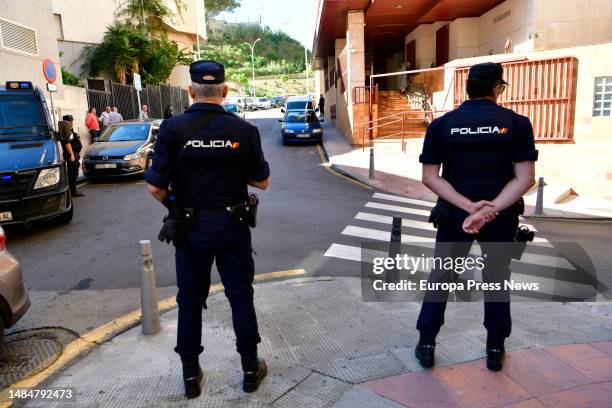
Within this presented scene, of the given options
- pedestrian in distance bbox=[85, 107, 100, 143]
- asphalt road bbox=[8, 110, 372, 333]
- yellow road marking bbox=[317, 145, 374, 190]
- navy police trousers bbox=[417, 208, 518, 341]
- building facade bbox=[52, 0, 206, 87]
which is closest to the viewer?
navy police trousers bbox=[417, 208, 518, 341]

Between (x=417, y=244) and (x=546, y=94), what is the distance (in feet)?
26.1

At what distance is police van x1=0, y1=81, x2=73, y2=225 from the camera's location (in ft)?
23.1

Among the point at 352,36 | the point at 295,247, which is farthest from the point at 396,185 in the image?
the point at 352,36

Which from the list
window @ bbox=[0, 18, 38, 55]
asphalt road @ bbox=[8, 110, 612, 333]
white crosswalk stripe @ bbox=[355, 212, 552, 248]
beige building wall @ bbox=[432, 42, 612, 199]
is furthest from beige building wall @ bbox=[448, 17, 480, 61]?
window @ bbox=[0, 18, 38, 55]

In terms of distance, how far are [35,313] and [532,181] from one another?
15.3 feet

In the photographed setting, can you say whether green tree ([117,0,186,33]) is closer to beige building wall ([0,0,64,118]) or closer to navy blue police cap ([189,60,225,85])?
beige building wall ([0,0,64,118])

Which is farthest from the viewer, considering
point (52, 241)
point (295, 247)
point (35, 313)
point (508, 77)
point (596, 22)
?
point (596, 22)

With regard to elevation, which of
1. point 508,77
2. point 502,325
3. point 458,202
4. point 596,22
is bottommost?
point 502,325

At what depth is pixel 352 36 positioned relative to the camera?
63.0ft

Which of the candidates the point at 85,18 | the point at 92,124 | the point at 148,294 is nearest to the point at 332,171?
the point at 92,124

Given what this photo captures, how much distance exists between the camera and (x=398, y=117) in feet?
68.8

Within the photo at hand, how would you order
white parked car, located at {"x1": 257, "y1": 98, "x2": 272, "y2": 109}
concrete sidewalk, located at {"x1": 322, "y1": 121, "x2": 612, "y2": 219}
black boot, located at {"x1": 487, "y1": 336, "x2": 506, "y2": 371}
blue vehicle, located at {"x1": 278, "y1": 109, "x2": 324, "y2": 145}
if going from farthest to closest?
white parked car, located at {"x1": 257, "y1": 98, "x2": 272, "y2": 109}
blue vehicle, located at {"x1": 278, "y1": 109, "x2": 324, "y2": 145}
concrete sidewalk, located at {"x1": 322, "y1": 121, "x2": 612, "y2": 219}
black boot, located at {"x1": 487, "y1": 336, "x2": 506, "y2": 371}

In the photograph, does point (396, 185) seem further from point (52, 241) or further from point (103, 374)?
point (103, 374)

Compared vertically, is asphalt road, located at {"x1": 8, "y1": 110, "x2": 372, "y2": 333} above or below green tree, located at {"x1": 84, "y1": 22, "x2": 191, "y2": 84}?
below
